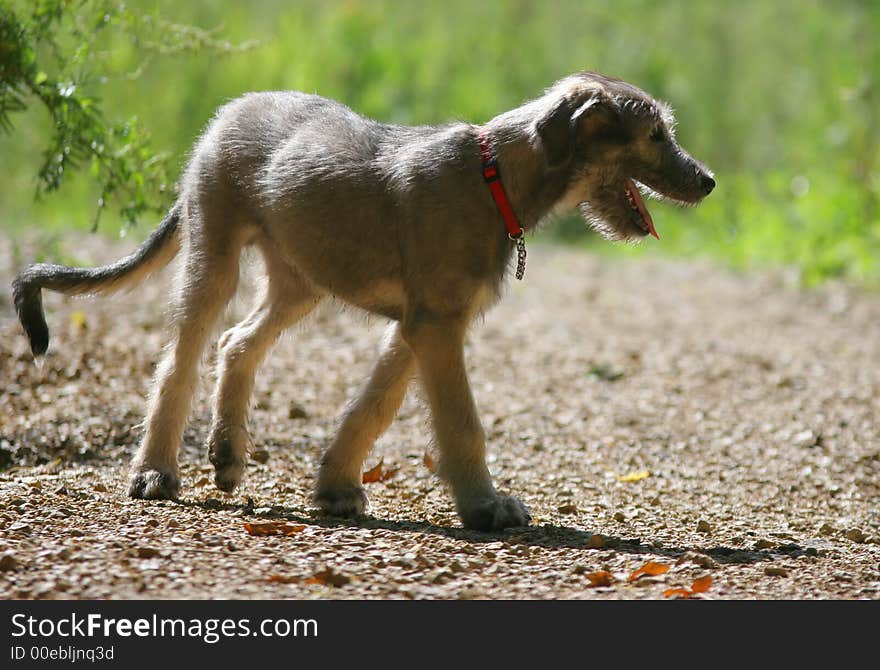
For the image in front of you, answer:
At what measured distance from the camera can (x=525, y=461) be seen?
7047mm

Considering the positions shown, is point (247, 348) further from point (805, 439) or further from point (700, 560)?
point (805, 439)

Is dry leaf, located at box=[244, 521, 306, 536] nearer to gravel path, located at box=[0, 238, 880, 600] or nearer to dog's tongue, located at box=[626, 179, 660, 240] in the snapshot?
gravel path, located at box=[0, 238, 880, 600]

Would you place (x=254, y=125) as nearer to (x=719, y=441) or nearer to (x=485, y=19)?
(x=719, y=441)

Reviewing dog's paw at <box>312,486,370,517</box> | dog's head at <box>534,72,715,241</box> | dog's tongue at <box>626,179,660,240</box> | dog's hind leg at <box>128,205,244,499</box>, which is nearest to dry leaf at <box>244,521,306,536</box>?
dog's paw at <box>312,486,370,517</box>

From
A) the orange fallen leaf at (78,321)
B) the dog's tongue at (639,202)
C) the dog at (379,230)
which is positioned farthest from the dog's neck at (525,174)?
the orange fallen leaf at (78,321)

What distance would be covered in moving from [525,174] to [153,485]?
2.15 m

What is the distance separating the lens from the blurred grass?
13.5 meters

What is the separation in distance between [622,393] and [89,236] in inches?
254

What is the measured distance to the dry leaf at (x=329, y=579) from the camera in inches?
171

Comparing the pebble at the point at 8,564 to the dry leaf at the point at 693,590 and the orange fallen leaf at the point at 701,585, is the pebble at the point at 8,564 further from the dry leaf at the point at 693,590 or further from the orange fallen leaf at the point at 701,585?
the orange fallen leaf at the point at 701,585

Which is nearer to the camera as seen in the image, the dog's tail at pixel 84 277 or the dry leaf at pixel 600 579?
the dry leaf at pixel 600 579

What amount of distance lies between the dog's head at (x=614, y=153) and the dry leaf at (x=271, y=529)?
179 centimetres
